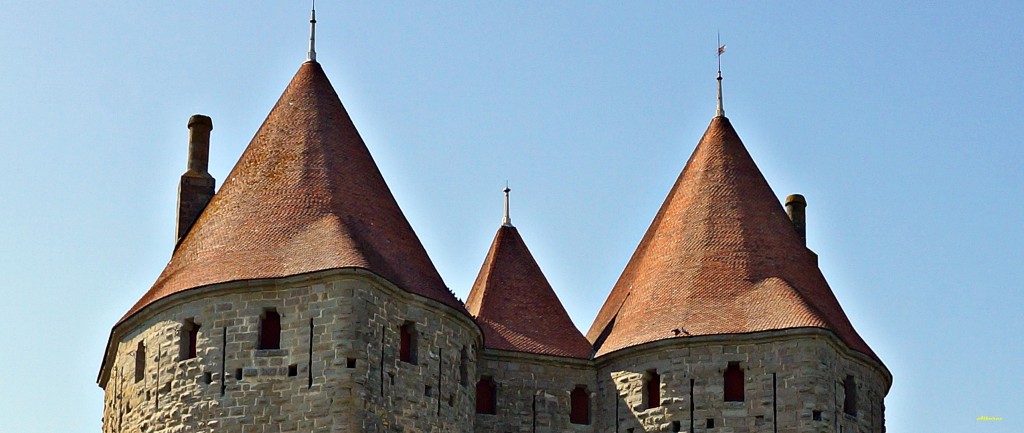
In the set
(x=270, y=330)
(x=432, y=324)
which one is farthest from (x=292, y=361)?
(x=432, y=324)

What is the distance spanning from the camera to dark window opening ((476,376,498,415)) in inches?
1791

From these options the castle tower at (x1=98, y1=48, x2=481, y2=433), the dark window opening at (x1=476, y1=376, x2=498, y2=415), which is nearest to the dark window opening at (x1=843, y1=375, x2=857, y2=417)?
the dark window opening at (x1=476, y1=376, x2=498, y2=415)

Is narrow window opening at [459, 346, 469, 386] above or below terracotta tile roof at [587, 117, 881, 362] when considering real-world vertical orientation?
below

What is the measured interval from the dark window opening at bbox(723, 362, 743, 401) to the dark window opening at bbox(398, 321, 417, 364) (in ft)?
17.4

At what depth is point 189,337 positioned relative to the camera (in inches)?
1672

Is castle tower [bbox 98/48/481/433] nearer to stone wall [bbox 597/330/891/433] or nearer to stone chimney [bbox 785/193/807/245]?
stone wall [bbox 597/330/891/433]

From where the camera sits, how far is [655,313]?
45.9m

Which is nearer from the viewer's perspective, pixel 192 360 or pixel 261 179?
pixel 192 360

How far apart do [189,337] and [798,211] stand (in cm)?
1268

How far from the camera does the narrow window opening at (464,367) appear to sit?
144 ft

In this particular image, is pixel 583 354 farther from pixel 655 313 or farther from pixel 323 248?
pixel 323 248

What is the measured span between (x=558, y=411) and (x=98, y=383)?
25.4ft

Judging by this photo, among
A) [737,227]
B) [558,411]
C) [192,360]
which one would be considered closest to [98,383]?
[192,360]

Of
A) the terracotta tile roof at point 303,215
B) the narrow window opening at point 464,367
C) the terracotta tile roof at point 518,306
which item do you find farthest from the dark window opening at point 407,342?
the terracotta tile roof at point 518,306
